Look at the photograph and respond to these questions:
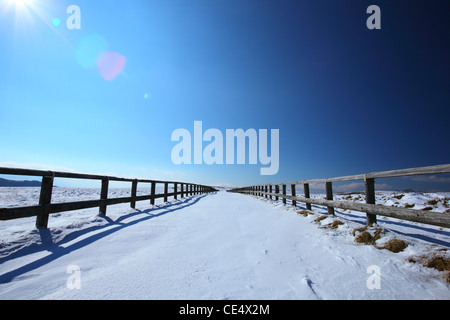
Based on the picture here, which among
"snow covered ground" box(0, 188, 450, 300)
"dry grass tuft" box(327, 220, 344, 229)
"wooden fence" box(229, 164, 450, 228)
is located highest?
"wooden fence" box(229, 164, 450, 228)

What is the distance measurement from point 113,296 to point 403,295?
2.48 metres

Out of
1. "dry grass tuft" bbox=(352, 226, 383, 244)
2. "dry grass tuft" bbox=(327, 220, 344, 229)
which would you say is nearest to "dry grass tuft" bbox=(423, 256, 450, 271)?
"dry grass tuft" bbox=(352, 226, 383, 244)

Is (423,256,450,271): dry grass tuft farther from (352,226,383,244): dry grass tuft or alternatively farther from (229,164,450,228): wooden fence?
(352,226,383,244): dry grass tuft

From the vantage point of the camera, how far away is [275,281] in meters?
1.84

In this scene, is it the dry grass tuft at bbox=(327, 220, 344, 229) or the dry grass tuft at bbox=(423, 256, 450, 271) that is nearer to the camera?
the dry grass tuft at bbox=(423, 256, 450, 271)

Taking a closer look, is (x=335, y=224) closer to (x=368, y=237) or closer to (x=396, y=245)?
(x=368, y=237)

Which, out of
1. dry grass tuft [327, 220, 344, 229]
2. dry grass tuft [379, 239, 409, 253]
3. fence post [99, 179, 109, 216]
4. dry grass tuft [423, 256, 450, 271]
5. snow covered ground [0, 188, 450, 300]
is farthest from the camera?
fence post [99, 179, 109, 216]

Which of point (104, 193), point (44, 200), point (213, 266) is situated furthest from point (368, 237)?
point (104, 193)

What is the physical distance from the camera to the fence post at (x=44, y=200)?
3381 millimetres

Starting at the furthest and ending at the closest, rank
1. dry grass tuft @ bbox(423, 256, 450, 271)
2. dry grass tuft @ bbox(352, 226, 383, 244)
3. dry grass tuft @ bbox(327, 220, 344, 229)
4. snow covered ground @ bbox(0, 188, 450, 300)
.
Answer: dry grass tuft @ bbox(327, 220, 344, 229) → dry grass tuft @ bbox(352, 226, 383, 244) → dry grass tuft @ bbox(423, 256, 450, 271) → snow covered ground @ bbox(0, 188, 450, 300)

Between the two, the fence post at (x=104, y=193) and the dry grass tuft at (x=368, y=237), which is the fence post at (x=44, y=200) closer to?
the fence post at (x=104, y=193)

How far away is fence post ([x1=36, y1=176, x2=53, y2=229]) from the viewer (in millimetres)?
3381
